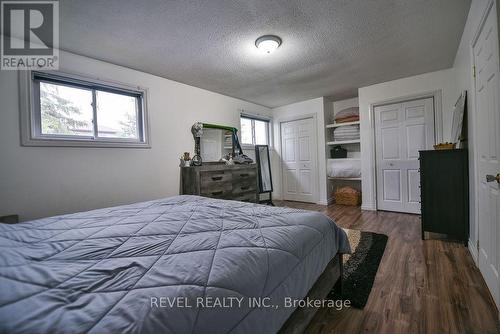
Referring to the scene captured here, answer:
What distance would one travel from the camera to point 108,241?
0.96 metres

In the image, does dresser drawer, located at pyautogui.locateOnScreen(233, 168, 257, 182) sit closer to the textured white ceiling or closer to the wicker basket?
the textured white ceiling

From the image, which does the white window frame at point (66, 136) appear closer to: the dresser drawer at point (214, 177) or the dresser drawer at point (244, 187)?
the dresser drawer at point (214, 177)

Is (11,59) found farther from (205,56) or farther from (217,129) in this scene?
(217,129)

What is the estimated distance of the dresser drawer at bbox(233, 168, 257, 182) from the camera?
3.50 m

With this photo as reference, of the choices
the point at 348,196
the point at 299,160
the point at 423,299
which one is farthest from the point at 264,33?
the point at 348,196

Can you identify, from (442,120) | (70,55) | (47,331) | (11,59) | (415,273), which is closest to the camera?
(47,331)

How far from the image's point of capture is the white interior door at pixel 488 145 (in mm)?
1321

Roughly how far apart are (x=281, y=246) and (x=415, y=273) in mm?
1601

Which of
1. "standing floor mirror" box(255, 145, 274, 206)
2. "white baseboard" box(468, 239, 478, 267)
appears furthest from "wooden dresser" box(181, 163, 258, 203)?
"white baseboard" box(468, 239, 478, 267)

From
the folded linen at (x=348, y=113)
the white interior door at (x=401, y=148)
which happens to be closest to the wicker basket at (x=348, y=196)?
the white interior door at (x=401, y=148)

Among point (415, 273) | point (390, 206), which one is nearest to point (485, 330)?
point (415, 273)

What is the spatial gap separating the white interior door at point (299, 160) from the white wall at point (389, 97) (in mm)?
1022

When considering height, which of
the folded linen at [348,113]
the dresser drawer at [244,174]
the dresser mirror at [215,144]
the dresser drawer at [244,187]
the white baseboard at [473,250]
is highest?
the folded linen at [348,113]

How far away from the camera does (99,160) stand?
2471mm
